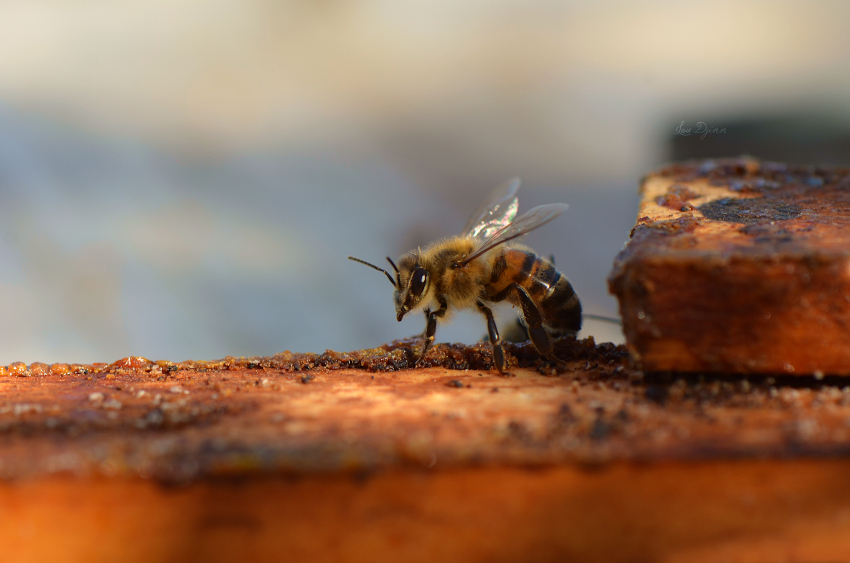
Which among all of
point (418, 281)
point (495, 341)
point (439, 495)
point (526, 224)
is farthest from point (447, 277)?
point (439, 495)

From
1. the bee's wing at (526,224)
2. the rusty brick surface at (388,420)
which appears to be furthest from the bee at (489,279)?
the rusty brick surface at (388,420)

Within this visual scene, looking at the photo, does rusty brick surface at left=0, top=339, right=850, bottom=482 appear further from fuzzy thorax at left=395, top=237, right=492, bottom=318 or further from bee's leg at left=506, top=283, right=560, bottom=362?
fuzzy thorax at left=395, top=237, right=492, bottom=318

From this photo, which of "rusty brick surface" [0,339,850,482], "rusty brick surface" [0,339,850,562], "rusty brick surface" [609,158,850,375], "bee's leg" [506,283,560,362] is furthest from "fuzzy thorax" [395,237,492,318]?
"rusty brick surface" [0,339,850,562]

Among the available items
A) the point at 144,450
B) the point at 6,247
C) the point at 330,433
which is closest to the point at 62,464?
the point at 144,450

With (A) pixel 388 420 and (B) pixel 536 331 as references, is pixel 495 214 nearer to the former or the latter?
(B) pixel 536 331

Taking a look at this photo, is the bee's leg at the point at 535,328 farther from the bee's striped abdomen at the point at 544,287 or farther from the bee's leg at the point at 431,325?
the bee's leg at the point at 431,325

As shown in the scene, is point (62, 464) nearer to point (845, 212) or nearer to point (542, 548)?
point (542, 548)
